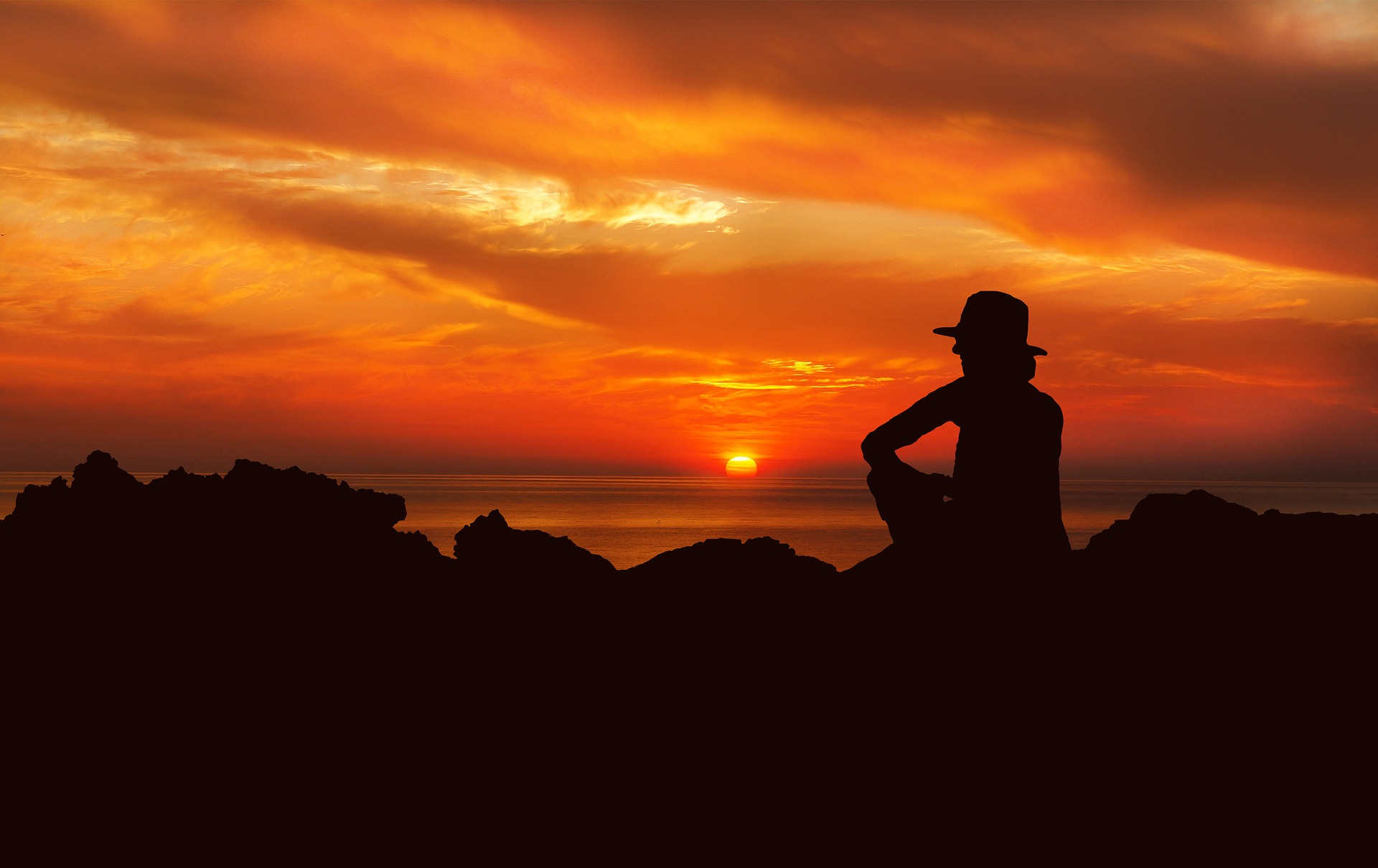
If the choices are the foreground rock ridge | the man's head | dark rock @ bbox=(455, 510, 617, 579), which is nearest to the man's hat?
the man's head

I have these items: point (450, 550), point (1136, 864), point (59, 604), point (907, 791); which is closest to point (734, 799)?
point (907, 791)

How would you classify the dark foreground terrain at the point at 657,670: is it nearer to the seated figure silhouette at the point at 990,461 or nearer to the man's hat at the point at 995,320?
the seated figure silhouette at the point at 990,461

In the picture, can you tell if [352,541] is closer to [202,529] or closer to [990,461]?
[202,529]

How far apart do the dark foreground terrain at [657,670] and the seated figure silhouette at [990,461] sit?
22 cm

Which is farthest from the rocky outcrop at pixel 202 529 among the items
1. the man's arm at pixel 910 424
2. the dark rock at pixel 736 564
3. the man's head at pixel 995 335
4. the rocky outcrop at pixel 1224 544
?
the man's head at pixel 995 335

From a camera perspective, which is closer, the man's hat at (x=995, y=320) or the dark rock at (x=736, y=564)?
the man's hat at (x=995, y=320)

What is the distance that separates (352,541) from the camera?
14.7 meters

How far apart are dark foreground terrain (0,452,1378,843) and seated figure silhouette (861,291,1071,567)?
0.22 metres

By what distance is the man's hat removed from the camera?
5523 millimetres

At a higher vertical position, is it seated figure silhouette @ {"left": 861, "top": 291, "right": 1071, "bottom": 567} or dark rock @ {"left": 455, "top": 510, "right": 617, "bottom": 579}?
seated figure silhouette @ {"left": 861, "top": 291, "right": 1071, "bottom": 567}

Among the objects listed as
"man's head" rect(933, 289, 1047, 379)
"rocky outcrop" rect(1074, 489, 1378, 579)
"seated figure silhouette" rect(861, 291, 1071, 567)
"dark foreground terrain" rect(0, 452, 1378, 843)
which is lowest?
"dark foreground terrain" rect(0, 452, 1378, 843)

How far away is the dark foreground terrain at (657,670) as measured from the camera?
5984 mm

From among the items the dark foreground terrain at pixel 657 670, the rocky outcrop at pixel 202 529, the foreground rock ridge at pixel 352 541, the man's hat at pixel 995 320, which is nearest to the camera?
the man's hat at pixel 995 320

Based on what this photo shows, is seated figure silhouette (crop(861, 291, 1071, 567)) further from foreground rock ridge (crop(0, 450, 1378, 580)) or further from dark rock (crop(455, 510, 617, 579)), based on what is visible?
dark rock (crop(455, 510, 617, 579))
